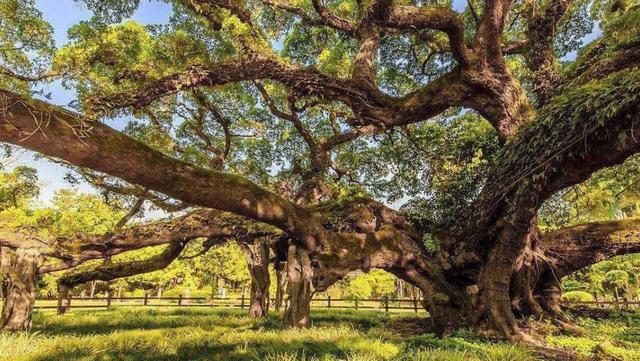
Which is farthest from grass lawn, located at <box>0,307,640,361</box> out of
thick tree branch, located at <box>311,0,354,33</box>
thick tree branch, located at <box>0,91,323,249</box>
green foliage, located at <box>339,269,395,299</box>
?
green foliage, located at <box>339,269,395,299</box>

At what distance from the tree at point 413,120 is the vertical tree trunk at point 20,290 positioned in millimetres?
5213

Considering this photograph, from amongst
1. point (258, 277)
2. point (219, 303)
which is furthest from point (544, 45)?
point (219, 303)

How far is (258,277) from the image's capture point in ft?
48.8

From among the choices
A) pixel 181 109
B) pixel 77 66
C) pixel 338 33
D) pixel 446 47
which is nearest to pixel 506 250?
pixel 446 47

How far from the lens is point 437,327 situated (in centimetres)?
862

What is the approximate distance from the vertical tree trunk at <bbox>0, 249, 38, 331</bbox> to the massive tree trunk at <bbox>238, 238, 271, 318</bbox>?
6486 millimetres

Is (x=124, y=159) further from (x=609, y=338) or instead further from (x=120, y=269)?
(x=609, y=338)

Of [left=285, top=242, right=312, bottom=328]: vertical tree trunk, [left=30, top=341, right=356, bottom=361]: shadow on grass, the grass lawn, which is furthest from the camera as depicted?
[left=285, top=242, right=312, bottom=328]: vertical tree trunk

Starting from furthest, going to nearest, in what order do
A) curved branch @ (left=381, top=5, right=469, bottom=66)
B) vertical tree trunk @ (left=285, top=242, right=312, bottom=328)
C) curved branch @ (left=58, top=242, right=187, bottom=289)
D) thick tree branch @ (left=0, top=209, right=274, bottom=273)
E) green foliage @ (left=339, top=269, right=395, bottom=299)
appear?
green foliage @ (left=339, top=269, right=395, bottom=299) → curved branch @ (left=58, top=242, right=187, bottom=289) → thick tree branch @ (left=0, top=209, right=274, bottom=273) → vertical tree trunk @ (left=285, top=242, right=312, bottom=328) → curved branch @ (left=381, top=5, right=469, bottom=66)

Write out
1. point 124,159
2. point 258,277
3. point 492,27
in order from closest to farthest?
point 124,159 → point 492,27 → point 258,277

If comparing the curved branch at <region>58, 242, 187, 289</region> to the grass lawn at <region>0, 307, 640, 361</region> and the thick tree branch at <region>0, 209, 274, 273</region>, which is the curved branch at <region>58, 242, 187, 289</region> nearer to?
the thick tree branch at <region>0, 209, 274, 273</region>

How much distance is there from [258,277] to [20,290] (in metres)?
7.58

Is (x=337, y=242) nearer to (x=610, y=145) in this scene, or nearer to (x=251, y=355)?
(x=251, y=355)

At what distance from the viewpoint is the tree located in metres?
5.38
